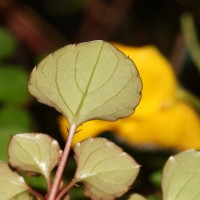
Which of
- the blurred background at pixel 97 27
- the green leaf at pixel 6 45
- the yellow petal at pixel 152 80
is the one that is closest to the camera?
the yellow petal at pixel 152 80

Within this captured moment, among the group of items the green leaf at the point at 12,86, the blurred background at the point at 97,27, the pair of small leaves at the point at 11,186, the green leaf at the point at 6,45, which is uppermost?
the pair of small leaves at the point at 11,186

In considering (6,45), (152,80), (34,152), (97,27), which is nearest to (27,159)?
(34,152)

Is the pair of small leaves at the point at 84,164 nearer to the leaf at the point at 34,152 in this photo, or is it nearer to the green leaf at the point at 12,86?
the leaf at the point at 34,152

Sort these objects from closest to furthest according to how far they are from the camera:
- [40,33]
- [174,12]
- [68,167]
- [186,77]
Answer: [68,167] → [186,77] → [40,33] → [174,12]

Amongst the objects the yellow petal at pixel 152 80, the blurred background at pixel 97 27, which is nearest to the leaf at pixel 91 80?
the yellow petal at pixel 152 80

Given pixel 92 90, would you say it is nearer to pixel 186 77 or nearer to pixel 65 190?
pixel 65 190

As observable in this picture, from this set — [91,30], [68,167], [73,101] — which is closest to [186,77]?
[91,30]

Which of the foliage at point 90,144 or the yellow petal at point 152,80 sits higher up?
the foliage at point 90,144
